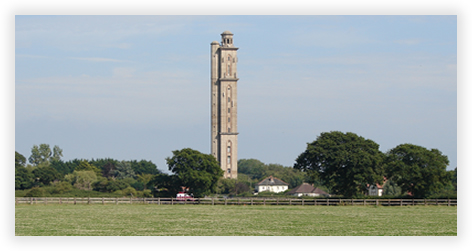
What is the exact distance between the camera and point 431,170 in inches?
2393

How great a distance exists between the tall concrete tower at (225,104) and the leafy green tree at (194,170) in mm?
67404

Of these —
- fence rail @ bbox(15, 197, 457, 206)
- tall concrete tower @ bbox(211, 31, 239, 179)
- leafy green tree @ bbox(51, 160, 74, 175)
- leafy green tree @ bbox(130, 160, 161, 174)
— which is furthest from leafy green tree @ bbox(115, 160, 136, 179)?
fence rail @ bbox(15, 197, 457, 206)

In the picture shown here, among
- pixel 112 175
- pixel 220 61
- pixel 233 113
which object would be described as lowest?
pixel 112 175

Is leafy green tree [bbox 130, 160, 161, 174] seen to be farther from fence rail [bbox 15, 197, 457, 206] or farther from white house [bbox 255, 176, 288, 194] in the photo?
fence rail [bbox 15, 197, 457, 206]

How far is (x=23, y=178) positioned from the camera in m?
104

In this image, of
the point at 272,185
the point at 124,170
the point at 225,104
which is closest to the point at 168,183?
the point at 225,104

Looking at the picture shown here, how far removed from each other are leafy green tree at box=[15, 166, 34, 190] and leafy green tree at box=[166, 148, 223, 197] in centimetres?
3704

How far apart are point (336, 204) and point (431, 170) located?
10.6m

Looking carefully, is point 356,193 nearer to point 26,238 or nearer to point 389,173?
point 389,173

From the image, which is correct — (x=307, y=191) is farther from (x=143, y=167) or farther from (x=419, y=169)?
(x=419, y=169)

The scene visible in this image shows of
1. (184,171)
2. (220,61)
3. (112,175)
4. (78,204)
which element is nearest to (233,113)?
(220,61)

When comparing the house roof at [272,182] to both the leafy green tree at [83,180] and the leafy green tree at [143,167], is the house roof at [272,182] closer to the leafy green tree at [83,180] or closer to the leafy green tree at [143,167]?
the leafy green tree at [143,167]

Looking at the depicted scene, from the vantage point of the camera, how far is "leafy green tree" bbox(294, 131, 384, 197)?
63188 mm

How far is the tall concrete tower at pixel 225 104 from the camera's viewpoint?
5758 inches
